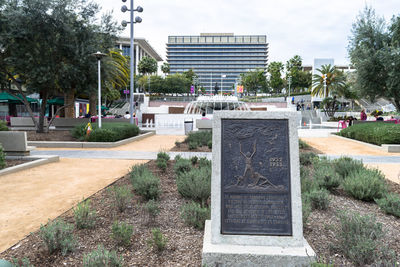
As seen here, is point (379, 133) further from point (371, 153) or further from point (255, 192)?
point (255, 192)

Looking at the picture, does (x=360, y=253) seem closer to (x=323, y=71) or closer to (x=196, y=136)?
(x=196, y=136)

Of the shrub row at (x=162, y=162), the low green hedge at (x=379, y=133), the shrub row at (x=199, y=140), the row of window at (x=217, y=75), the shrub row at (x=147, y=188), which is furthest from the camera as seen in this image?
the row of window at (x=217, y=75)

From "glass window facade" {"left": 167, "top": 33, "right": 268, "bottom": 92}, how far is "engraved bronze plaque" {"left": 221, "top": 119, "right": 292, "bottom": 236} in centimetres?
17801

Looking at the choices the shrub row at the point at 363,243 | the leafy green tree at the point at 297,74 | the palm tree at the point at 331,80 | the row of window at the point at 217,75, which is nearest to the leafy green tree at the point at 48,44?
the shrub row at the point at 363,243

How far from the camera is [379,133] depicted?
1362cm

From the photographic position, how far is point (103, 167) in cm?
899

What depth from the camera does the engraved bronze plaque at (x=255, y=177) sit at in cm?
328

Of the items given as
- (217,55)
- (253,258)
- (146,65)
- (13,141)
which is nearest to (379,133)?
(253,258)

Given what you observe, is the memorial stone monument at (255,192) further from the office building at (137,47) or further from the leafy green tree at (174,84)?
the office building at (137,47)

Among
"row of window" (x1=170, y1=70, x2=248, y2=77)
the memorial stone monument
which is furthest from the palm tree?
"row of window" (x1=170, y1=70, x2=248, y2=77)

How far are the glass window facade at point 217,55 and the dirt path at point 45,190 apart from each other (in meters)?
173

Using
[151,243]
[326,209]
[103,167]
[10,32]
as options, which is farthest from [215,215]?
[10,32]

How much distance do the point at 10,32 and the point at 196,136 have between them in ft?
34.9

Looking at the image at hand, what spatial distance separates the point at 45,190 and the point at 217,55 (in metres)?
183
